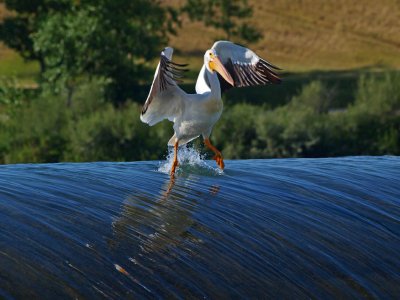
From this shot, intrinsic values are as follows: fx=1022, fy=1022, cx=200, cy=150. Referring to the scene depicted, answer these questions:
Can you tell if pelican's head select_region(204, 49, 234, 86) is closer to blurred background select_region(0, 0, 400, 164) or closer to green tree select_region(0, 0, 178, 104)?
blurred background select_region(0, 0, 400, 164)

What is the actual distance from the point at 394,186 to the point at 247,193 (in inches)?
63.2

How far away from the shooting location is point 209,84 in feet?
27.6

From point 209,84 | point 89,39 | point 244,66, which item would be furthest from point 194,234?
point 89,39

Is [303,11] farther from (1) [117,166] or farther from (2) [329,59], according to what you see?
(1) [117,166]

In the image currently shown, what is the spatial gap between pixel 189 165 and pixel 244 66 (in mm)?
975

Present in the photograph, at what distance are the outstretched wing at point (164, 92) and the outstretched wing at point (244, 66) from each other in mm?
606

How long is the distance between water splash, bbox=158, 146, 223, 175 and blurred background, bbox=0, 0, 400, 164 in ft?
45.0

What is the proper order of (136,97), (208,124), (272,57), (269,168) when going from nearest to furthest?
1. (208,124)
2. (269,168)
3. (136,97)
4. (272,57)

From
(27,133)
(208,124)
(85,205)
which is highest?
(208,124)

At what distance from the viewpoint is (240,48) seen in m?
8.79

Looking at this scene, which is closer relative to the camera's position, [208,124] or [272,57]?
[208,124]

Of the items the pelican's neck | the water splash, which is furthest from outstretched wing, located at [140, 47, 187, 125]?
the water splash

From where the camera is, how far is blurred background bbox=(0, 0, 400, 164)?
2320 centimetres

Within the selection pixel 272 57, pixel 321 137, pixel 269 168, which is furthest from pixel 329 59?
pixel 269 168
